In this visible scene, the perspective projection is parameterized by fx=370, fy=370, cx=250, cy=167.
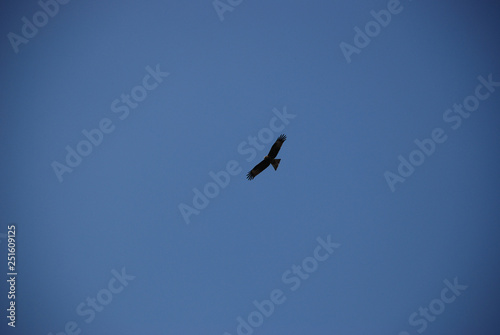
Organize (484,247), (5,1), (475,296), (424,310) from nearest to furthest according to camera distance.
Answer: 1. (424,310)
2. (475,296)
3. (484,247)
4. (5,1)

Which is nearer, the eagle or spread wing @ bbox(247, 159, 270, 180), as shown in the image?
the eagle

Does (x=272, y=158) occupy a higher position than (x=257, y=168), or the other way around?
(x=257, y=168)

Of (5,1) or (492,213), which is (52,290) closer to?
(5,1)

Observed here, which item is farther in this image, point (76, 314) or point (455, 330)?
point (76, 314)

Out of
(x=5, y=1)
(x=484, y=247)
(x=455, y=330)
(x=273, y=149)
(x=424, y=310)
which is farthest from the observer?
(x=5, y=1)

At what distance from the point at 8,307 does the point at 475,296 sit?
131 feet

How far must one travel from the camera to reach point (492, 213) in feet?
119

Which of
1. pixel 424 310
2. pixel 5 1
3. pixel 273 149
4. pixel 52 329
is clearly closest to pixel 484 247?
pixel 424 310

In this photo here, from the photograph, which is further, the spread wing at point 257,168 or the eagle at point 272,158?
the spread wing at point 257,168

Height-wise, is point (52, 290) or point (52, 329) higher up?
point (52, 290)

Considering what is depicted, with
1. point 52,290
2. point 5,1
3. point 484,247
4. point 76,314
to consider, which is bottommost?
point 484,247

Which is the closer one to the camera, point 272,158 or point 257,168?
point 272,158

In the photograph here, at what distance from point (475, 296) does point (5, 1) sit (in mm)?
52565

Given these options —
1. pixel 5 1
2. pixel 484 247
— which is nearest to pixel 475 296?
pixel 484 247
